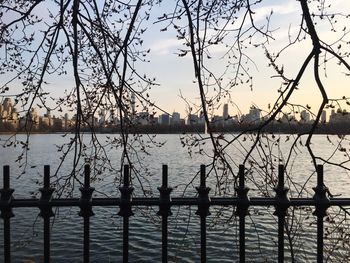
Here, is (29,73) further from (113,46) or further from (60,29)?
(113,46)

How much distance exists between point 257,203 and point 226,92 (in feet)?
8.39

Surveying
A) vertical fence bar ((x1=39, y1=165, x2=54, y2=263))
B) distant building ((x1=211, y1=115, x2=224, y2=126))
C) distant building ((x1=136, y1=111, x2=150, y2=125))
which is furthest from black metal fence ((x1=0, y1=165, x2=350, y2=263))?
distant building ((x1=136, y1=111, x2=150, y2=125))

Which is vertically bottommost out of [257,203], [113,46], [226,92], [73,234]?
[73,234]

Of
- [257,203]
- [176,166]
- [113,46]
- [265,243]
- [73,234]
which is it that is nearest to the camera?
[257,203]

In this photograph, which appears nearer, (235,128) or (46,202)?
(46,202)

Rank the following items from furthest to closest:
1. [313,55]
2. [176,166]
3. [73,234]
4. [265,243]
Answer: [176,166]
[73,234]
[265,243]
[313,55]

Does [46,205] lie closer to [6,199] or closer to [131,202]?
[6,199]

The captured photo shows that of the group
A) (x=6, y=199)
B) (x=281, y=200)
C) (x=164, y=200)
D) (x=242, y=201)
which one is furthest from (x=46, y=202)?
(x=281, y=200)

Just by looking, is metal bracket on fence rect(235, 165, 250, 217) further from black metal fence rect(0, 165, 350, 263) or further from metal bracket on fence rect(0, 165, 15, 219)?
metal bracket on fence rect(0, 165, 15, 219)

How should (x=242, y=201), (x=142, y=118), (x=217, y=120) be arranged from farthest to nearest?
(x=142, y=118), (x=217, y=120), (x=242, y=201)

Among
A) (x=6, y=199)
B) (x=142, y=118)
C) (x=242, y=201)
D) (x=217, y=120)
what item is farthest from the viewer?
(x=142, y=118)

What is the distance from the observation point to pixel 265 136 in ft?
15.4

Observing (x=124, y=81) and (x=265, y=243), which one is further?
(x=265, y=243)

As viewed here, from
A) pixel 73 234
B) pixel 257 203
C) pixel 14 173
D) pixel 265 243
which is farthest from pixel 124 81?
pixel 14 173
